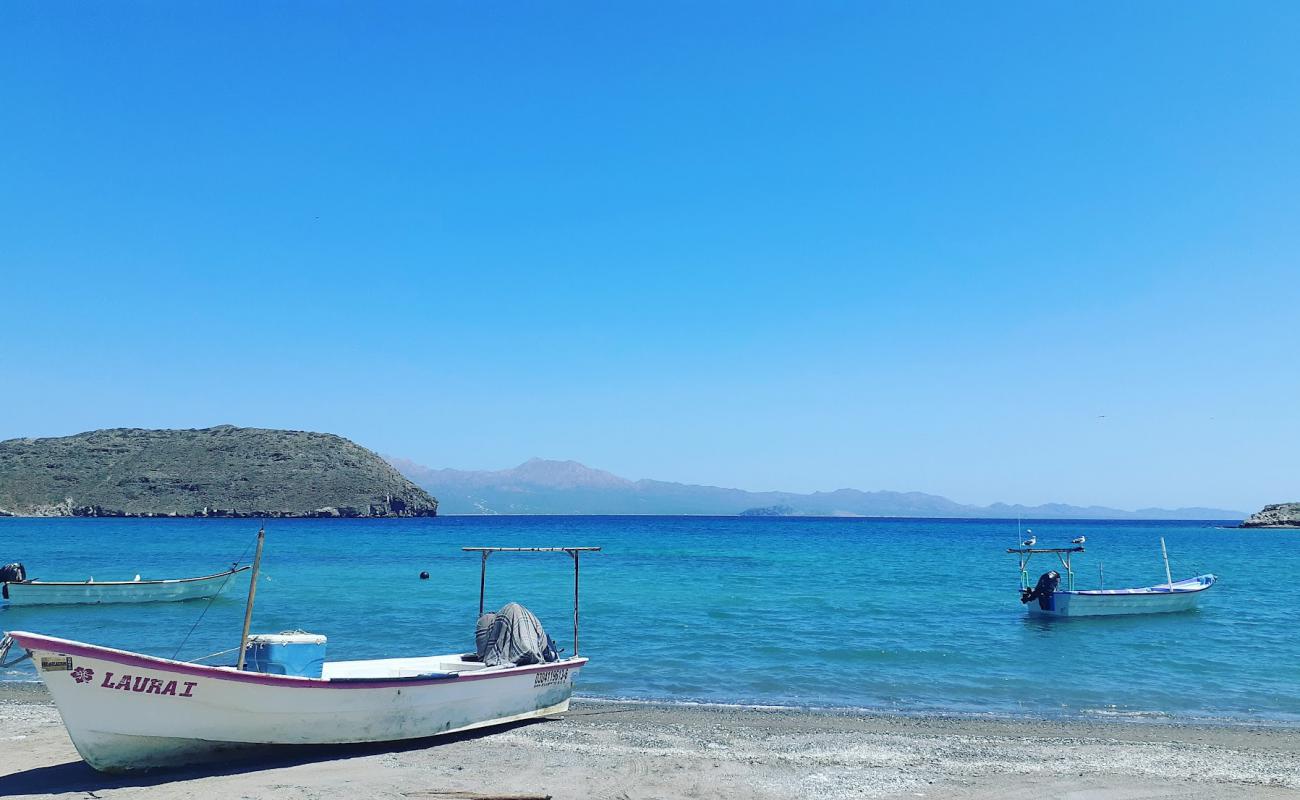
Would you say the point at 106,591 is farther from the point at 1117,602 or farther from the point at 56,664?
the point at 1117,602

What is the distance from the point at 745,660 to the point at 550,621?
882 centimetres

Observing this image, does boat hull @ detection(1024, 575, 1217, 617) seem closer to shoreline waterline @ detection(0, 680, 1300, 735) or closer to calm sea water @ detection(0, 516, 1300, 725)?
calm sea water @ detection(0, 516, 1300, 725)

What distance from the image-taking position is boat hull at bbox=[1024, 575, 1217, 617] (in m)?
29.7

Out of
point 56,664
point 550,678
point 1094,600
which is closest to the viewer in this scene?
point 56,664

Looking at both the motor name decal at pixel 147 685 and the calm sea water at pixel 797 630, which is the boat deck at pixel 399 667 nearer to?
the motor name decal at pixel 147 685

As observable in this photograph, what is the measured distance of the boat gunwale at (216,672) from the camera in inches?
404

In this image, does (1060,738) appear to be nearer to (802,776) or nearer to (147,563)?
(802,776)

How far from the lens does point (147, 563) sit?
50.3 meters

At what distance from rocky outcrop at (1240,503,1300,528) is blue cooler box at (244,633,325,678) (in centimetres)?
16641

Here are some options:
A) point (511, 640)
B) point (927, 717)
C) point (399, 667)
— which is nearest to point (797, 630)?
point (927, 717)

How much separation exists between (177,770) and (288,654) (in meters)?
2.02

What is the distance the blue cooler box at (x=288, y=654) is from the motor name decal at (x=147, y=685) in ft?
5.49

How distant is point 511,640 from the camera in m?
15.3

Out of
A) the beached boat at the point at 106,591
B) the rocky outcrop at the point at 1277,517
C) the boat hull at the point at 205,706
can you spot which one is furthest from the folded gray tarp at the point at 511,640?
the rocky outcrop at the point at 1277,517
